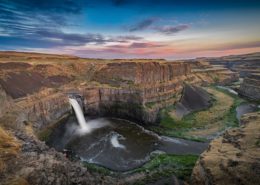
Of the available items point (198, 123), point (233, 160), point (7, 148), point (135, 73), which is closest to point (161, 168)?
point (233, 160)

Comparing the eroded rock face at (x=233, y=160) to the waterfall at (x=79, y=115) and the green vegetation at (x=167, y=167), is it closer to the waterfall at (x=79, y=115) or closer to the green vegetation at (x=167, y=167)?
the green vegetation at (x=167, y=167)

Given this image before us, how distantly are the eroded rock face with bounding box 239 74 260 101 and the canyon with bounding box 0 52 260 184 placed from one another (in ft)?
1.02

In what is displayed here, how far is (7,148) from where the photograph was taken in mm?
19938

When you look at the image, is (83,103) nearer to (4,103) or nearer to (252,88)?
(4,103)

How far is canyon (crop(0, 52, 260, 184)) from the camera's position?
19.5 metres

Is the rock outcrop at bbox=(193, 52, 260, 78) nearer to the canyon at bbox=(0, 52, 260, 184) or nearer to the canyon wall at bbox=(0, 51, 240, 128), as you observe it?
the canyon at bbox=(0, 52, 260, 184)

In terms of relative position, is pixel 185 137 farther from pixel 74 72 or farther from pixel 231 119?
pixel 74 72

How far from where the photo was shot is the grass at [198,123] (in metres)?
42.1

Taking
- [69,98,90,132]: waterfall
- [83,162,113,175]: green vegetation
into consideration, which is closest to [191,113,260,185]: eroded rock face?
[83,162,113,175]: green vegetation

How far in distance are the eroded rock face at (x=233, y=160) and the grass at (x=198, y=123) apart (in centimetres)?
1504

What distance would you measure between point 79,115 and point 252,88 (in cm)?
5906

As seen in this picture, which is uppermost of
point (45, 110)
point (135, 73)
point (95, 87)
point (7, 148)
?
point (135, 73)

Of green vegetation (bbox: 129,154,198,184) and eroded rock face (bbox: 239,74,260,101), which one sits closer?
green vegetation (bbox: 129,154,198,184)

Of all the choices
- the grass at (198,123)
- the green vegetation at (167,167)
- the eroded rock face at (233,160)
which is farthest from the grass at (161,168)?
the grass at (198,123)
